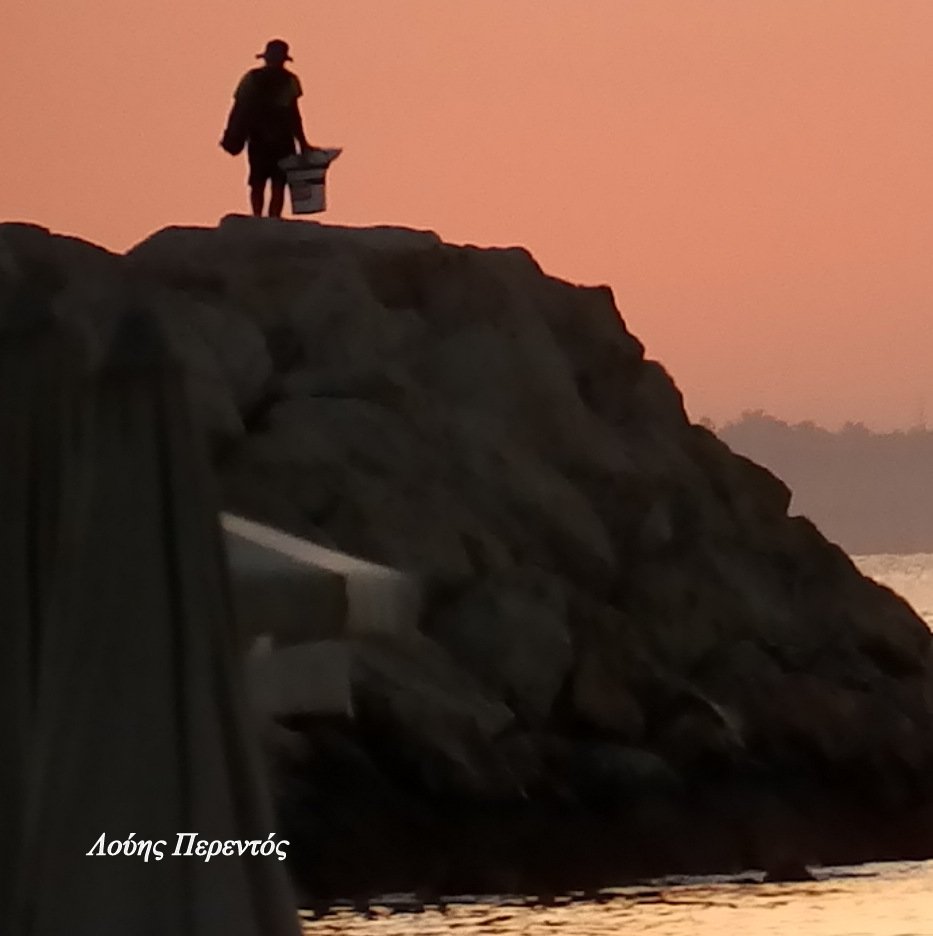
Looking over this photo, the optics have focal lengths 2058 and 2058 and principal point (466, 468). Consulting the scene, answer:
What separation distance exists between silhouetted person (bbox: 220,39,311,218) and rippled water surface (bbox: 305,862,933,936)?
23.8 ft

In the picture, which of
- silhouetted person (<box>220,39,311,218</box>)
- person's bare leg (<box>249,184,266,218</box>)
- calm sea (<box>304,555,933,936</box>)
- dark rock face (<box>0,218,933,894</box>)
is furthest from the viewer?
dark rock face (<box>0,218,933,894</box>)

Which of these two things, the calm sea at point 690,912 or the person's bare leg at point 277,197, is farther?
the person's bare leg at point 277,197

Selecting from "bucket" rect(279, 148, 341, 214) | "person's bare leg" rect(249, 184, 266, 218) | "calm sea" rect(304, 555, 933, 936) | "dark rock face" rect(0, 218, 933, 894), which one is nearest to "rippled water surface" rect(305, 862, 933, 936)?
"calm sea" rect(304, 555, 933, 936)

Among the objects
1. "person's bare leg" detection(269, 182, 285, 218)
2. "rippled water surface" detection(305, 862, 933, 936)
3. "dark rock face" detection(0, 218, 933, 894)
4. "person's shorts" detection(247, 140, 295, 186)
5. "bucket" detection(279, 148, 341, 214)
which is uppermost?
"person's bare leg" detection(269, 182, 285, 218)

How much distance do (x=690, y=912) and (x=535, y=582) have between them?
7640 millimetres

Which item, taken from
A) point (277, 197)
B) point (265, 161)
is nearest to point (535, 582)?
point (277, 197)

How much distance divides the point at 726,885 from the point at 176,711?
54.3 feet

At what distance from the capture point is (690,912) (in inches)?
679

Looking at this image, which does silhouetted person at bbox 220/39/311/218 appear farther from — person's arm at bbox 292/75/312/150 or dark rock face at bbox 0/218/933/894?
dark rock face at bbox 0/218/933/894

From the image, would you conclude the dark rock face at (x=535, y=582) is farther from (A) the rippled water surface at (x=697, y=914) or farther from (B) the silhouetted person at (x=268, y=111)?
(B) the silhouetted person at (x=268, y=111)

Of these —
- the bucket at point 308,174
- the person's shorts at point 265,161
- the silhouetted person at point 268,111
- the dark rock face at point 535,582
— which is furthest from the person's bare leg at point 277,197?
the dark rock face at point 535,582

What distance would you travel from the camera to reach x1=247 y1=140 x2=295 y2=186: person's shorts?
1964cm

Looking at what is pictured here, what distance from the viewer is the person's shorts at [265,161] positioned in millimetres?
19641

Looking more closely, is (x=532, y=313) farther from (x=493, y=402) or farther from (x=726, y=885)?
(x=726, y=885)
